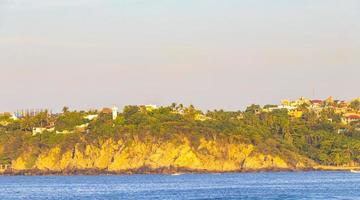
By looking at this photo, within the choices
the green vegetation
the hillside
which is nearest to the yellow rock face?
the hillside

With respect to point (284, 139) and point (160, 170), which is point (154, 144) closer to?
point (160, 170)

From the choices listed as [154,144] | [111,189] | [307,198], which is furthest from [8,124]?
[307,198]

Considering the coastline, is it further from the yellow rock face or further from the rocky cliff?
the yellow rock face

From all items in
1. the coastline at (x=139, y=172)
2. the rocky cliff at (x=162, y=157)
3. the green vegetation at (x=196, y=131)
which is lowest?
the coastline at (x=139, y=172)

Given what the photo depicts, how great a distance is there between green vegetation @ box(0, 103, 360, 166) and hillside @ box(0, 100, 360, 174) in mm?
174

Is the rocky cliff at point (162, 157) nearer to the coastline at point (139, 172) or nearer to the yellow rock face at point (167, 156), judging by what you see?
the yellow rock face at point (167, 156)

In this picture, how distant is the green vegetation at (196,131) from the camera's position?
168000mm

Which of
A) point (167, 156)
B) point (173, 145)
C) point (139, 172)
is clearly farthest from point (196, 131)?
point (139, 172)

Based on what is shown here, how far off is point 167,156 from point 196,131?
6781 millimetres

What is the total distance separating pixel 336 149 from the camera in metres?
175

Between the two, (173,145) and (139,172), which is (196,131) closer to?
(173,145)

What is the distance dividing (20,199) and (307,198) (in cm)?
2772

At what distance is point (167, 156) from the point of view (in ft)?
536

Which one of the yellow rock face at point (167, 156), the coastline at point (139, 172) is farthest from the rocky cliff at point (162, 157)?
the coastline at point (139, 172)
